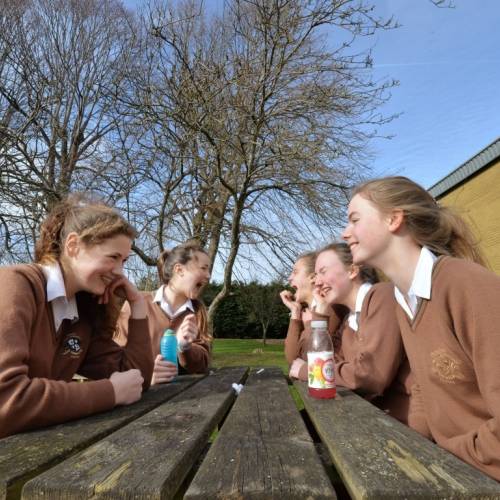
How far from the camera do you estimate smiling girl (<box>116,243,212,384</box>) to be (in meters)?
3.38

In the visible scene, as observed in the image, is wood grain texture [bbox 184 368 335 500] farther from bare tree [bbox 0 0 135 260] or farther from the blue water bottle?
bare tree [bbox 0 0 135 260]

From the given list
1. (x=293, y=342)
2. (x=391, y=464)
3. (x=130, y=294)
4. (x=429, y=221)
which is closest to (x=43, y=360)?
(x=130, y=294)

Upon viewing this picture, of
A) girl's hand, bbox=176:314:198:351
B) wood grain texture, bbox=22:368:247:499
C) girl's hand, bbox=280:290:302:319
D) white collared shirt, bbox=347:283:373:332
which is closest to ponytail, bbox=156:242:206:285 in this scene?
girl's hand, bbox=176:314:198:351

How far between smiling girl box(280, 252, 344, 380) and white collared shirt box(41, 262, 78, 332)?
1991 millimetres

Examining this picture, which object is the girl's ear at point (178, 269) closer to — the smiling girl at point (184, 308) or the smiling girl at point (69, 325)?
the smiling girl at point (184, 308)

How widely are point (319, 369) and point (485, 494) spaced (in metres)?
1.07

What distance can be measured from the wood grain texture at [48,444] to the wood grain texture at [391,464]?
0.67m

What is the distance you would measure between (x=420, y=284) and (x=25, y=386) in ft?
4.44

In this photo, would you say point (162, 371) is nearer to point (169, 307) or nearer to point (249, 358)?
point (169, 307)

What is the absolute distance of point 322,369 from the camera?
6.31 feet

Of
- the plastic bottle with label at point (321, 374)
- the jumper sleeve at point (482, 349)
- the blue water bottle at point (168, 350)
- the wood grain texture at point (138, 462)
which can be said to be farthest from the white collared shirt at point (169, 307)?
the jumper sleeve at point (482, 349)

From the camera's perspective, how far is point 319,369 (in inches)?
75.9

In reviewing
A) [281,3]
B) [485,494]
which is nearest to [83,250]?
[485,494]

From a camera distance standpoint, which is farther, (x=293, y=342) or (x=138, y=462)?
(x=293, y=342)
